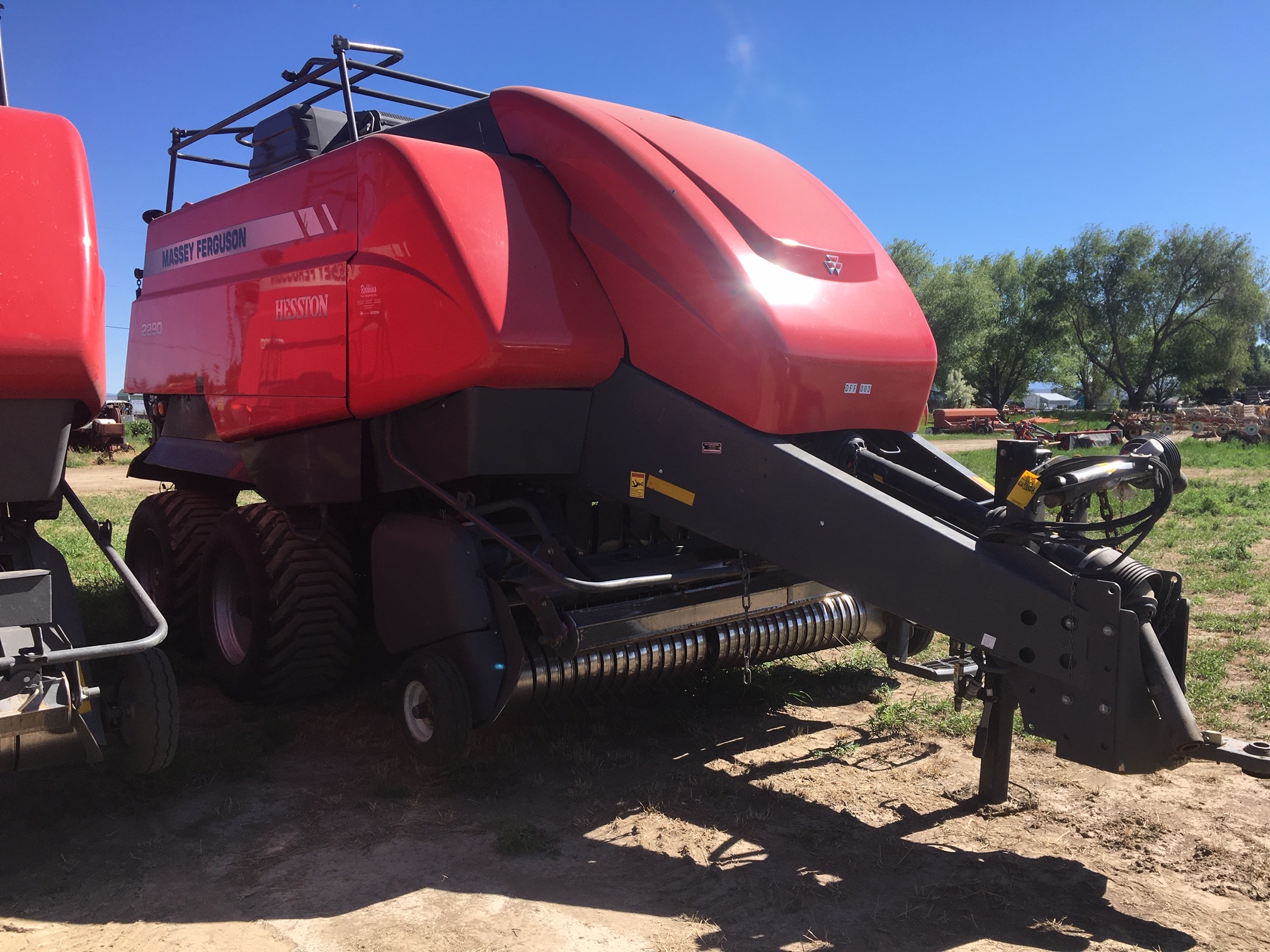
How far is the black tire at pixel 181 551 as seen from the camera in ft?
19.9

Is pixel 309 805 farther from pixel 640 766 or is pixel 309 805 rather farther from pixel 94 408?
pixel 94 408

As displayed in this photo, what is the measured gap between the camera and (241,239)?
5289mm

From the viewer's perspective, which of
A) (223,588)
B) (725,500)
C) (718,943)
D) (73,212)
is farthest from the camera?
(223,588)

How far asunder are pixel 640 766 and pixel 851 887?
1.29 metres

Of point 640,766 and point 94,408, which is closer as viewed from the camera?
point 94,408

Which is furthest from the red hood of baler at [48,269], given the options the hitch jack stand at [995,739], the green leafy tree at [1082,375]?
the green leafy tree at [1082,375]

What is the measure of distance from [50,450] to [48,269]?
1.96 ft

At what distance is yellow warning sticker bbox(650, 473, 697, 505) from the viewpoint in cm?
398

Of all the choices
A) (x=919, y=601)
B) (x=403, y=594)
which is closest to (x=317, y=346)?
(x=403, y=594)

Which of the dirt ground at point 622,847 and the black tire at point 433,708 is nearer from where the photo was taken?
the dirt ground at point 622,847

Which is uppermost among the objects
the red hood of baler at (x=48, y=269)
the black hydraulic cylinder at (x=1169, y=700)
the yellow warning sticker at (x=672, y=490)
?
the red hood of baler at (x=48, y=269)

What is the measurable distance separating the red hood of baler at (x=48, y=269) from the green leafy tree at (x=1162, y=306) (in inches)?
2169

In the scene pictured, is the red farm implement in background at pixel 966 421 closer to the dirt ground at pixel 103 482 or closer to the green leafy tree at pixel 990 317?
the green leafy tree at pixel 990 317

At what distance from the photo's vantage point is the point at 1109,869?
11.3 ft
